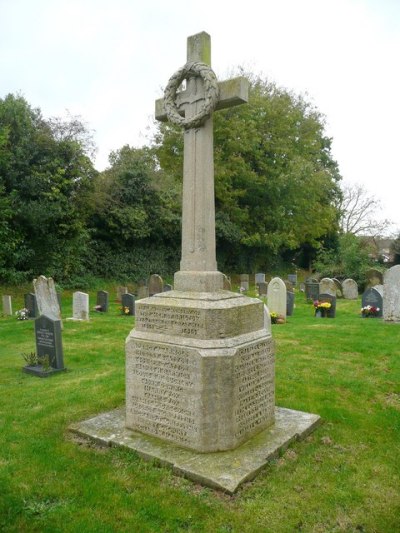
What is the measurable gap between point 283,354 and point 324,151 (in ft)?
113

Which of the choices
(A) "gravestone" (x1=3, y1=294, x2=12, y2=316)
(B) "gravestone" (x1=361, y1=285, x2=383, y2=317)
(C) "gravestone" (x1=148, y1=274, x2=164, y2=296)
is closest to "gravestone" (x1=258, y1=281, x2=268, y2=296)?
(C) "gravestone" (x1=148, y1=274, x2=164, y2=296)

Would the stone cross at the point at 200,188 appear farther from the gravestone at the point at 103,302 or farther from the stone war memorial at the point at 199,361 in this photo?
the gravestone at the point at 103,302

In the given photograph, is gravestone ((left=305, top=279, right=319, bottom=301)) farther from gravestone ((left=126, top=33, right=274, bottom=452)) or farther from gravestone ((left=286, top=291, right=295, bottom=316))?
gravestone ((left=126, top=33, right=274, bottom=452))

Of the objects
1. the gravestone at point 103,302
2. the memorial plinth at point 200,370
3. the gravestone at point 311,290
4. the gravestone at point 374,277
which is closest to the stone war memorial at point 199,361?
the memorial plinth at point 200,370

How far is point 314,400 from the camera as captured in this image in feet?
17.2

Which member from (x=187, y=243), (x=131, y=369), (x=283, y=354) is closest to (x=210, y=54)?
(x=187, y=243)

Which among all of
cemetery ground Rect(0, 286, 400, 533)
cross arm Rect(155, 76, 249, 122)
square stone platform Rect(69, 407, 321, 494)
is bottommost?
cemetery ground Rect(0, 286, 400, 533)

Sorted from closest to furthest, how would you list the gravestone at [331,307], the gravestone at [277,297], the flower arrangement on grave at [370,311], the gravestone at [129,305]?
the gravestone at [277,297] → the flower arrangement on grave at [370,311] → the gravestone at [331,307] → the gravestone at [129,305]

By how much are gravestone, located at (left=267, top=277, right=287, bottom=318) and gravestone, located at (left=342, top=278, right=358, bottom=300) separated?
8.22m

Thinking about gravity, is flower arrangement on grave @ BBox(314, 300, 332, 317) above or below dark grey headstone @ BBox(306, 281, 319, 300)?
below

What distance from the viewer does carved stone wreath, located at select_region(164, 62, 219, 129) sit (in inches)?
163

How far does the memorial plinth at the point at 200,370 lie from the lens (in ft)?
12.2

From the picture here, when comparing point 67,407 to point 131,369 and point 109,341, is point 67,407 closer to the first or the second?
point 131,369

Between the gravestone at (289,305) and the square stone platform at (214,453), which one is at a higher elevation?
the gravestone at (289,305)
